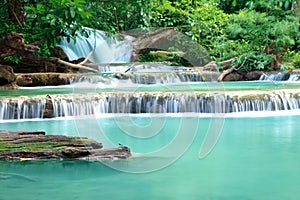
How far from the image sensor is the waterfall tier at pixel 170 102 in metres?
8.40

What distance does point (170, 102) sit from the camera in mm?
8609

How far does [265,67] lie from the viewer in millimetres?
13727

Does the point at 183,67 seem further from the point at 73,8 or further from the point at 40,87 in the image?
the point at 73,8

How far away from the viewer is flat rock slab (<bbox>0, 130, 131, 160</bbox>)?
461 centimetres

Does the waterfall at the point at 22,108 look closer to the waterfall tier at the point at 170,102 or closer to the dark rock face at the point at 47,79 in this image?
the waterfall tier at the point at 170,102

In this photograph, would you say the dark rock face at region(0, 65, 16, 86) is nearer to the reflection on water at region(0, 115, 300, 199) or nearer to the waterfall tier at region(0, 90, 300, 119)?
the waterfall tier at region(0, 90, 300, 119)

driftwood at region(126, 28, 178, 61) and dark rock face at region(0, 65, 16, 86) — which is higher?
driftwood at region(126, 28, 178, 61)

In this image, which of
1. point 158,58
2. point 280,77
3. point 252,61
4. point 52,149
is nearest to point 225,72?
point 252,61

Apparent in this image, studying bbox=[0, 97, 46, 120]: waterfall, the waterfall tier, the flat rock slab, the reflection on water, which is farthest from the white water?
the flat rock slab

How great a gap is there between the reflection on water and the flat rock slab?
0.23ft

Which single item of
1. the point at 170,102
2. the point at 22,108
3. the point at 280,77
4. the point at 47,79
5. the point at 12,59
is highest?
the point at 12,59

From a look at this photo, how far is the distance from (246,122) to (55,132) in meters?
2.81

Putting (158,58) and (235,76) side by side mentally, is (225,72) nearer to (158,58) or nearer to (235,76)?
(235,76)

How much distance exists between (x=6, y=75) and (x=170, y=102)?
12.5ft
